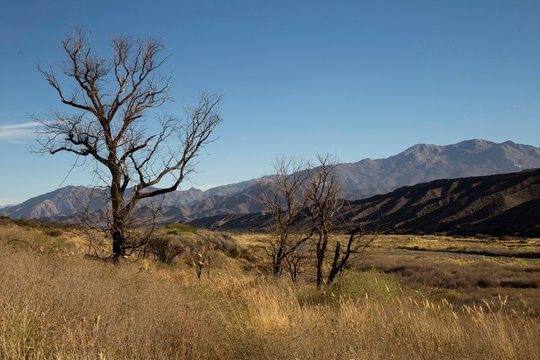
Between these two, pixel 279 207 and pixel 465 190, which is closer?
pixel 279 207

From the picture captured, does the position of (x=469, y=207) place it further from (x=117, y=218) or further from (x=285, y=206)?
(x=117, y=218)

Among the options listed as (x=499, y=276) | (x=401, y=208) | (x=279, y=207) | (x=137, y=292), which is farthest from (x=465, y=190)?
(x=137, y=292)

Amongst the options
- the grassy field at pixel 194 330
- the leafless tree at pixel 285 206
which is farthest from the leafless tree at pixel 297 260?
the grassy field at pixel 194 330

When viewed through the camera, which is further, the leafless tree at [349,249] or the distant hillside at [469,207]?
the distant hillside at [469,207]

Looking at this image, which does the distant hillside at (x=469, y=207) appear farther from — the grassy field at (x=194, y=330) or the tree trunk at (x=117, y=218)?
the grassy field at (x=194, y=330)

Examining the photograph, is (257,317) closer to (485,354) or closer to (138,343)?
(138,343)

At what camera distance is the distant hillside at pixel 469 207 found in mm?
88562

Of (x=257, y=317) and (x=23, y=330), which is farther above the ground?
(x=23, y=330)

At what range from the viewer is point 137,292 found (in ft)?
24.3

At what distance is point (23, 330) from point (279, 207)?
43.1 feet

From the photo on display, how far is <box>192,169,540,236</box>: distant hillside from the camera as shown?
88.6 m

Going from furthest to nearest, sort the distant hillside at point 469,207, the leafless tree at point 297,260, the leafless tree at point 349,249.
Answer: the distant hillside at point 469,207 < the leafless tree at point 297,260 < the leafless tree at point 349,249

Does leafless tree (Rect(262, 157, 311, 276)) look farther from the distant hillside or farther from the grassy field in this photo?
the distant hillside

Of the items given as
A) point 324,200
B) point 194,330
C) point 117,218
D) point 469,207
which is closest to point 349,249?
point 324,200
